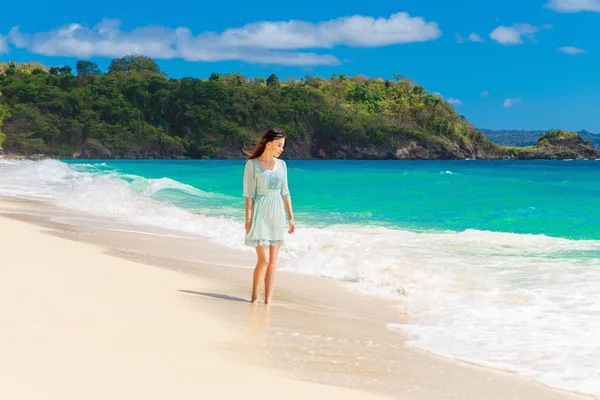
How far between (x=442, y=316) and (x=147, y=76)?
368 ft

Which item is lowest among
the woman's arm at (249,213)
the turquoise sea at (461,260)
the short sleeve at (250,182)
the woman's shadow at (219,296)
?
the woman's shadow at (219,296)

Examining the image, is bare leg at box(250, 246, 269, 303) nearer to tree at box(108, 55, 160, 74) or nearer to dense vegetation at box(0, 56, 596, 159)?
dense vegetation at box(0, 56, 596, 159)

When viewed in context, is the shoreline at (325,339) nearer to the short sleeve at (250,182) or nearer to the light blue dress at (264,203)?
the light blue dress at (264,203)

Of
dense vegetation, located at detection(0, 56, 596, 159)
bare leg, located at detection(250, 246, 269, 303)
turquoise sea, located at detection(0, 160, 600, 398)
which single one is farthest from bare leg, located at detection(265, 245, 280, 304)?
dense vegetation, located at detection(0, 56, 596, 159)

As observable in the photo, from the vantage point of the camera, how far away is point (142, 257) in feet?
27.2

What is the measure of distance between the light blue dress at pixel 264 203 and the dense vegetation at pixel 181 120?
8862 cm

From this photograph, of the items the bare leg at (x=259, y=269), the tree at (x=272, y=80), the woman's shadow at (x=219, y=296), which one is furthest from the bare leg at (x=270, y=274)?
the tree at (x=272, y=80)

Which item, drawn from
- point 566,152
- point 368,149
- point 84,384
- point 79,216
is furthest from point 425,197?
point 566,152

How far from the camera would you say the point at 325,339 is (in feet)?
15.7

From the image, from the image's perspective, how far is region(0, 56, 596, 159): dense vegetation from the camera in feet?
311

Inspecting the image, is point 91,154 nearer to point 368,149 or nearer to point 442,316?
point 368,149

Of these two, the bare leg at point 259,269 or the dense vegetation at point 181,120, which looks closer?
the bare leg at point 259,269

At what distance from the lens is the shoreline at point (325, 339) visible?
391cm

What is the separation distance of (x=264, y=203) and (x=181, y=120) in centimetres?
10035
